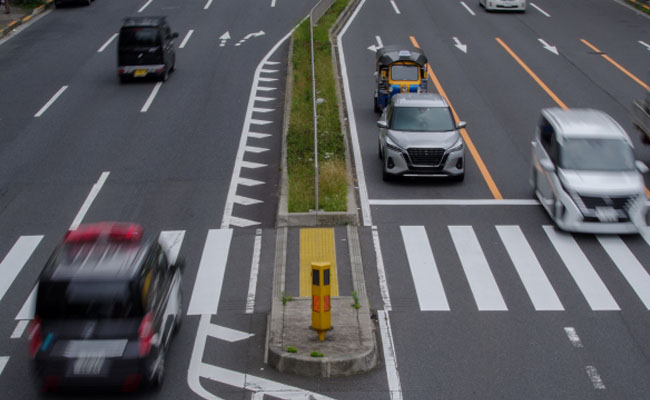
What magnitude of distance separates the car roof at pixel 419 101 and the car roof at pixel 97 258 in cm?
1115

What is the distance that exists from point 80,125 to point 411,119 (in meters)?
10.7

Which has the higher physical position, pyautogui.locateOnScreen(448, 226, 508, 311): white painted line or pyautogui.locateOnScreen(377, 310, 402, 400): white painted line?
pyautogui.locateOnScreen(377, 310, 402, 400): white painted line

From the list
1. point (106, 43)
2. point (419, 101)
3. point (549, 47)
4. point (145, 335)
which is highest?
point (145, 335)

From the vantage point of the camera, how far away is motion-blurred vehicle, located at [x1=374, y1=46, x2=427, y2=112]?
26.0 m

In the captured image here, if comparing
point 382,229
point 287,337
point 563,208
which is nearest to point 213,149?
point 382,229

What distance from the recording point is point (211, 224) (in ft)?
58.3

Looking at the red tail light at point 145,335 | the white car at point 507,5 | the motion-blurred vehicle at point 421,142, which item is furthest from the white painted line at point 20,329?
the white car at point 507,5

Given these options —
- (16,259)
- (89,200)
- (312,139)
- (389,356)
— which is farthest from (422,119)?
(16,259)

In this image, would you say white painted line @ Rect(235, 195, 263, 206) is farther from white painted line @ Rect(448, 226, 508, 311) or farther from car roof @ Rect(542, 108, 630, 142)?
car roof @ Rect(542, 108, 630, 142)

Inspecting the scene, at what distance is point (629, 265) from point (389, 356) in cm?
587

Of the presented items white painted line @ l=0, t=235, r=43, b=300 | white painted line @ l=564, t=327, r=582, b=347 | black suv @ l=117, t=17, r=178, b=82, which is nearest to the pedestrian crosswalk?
white painted line @ l=564, t=327, r=582, b=347

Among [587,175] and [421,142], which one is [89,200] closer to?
[421,142]

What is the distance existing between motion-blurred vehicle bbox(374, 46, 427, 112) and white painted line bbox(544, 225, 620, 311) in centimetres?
971

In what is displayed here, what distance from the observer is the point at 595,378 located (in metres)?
11.4
